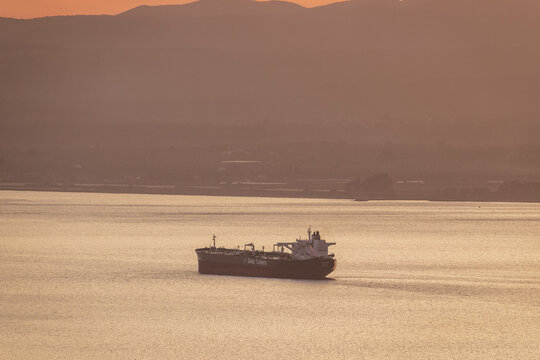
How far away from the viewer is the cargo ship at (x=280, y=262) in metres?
100

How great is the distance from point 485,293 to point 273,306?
66.4ft

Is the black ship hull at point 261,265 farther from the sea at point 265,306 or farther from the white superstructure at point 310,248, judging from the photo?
the sea at point 265,306

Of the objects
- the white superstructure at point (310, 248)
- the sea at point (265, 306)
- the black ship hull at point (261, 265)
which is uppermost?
the white superstructure at point (310, 248)

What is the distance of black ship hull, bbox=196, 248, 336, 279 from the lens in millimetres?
100438

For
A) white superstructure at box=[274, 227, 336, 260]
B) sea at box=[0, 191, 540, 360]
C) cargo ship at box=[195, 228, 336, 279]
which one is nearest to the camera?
sea at box=[0, 191, 540, 360]

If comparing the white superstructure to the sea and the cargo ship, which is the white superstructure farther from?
the sea

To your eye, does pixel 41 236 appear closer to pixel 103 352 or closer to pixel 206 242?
pixel 206 242

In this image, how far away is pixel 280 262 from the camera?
334 feet

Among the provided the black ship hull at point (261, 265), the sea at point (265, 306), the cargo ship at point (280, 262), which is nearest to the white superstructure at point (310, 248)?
the cargo ship at point (280, 262)

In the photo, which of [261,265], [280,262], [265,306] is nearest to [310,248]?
[280,262]

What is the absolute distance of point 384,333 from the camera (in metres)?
76.3

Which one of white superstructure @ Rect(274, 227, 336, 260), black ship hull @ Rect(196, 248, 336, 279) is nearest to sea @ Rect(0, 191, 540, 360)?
black ship hull @ Rect(196, 248, 336, 279)

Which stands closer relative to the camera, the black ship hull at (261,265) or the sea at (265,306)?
the sea at (265,306)

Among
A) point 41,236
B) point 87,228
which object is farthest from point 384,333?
point 87,228
